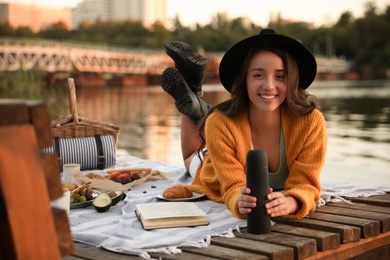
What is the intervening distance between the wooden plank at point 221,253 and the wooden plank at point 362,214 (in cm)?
90

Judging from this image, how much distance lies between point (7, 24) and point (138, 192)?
7042 cm

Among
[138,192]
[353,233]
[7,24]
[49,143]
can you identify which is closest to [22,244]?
[49,143]

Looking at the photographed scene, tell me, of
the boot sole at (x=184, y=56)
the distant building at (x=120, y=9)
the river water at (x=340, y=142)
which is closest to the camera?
the boot sole at (x=184, y=56)

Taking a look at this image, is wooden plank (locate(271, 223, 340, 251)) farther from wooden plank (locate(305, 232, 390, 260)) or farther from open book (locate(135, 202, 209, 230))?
open book (locate(135, 202, 209, 230))

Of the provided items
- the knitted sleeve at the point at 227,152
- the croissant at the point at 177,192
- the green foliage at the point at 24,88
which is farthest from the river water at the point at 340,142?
the knitted sleeve at the point at 227,152

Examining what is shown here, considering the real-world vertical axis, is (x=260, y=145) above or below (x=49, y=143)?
below

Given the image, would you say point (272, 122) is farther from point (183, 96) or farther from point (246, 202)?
point (183, 96)

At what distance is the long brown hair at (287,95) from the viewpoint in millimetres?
3256

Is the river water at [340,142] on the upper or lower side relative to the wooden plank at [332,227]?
lower

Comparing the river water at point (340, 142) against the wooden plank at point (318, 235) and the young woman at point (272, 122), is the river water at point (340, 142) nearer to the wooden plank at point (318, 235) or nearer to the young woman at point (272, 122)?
the young woman at point (272, 122)

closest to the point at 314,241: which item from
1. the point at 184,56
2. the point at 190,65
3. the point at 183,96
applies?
the point at 183,96

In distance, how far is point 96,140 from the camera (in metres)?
5.19

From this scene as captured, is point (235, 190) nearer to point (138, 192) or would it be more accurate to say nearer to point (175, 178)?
point (138, 192)

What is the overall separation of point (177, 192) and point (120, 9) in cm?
15061
